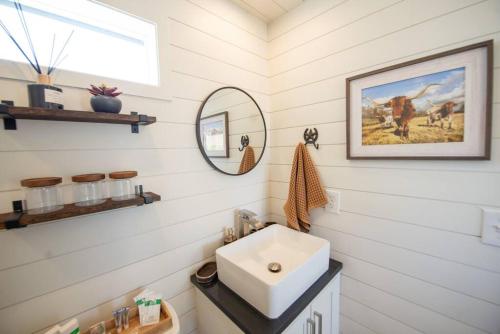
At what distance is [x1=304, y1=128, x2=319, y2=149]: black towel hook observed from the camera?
123 centimetres

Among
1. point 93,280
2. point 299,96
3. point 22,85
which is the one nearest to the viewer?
point 22,85

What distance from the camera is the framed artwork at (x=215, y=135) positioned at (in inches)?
42.9

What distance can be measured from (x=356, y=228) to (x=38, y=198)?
1.44m

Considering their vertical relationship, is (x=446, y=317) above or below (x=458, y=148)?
below

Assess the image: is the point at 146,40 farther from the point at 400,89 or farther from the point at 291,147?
the point at 400,89

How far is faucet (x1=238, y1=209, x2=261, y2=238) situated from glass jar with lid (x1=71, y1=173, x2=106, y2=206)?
2.39 ft

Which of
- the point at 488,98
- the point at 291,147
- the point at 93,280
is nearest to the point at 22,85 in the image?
the point at 93,280

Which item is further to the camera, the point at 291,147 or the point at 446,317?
the point at 291,147

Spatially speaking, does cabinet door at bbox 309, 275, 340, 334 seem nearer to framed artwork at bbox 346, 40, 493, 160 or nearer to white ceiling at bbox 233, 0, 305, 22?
framed artwork at bbox 346, 40, 493, 160

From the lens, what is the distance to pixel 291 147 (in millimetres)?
1375

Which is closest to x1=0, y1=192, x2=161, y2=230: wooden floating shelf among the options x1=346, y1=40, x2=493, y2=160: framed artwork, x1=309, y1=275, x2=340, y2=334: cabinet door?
x1=309, y1=275, x2=340, y2=334: cabinet door

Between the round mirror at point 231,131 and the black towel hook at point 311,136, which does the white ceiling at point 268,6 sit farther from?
the black towel hook at point 311,136

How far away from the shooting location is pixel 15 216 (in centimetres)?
59

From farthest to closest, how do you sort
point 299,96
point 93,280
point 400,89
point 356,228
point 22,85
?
point 299,96 → point 356,228 → point 400,89 → point 93,280 → point 22,85
